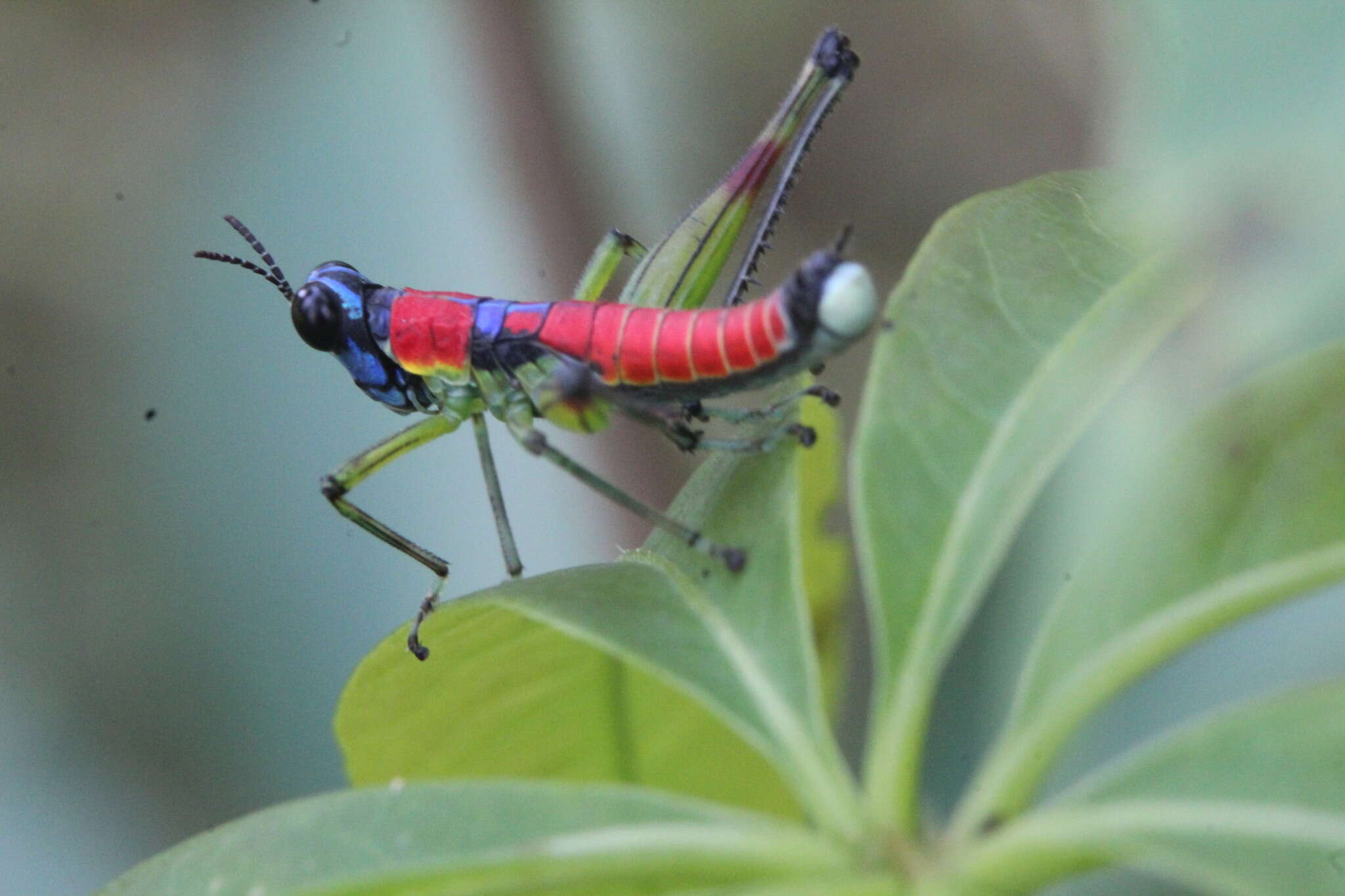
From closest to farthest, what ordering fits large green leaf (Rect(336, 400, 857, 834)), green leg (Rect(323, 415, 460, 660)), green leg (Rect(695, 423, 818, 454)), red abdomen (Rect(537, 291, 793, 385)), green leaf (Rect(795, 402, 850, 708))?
1. large green leaf (Rect(336, 400, 857, 834))
2. green leg (Rect(695, 423, 818, 454))
3. red abdomen (Rect(537, 291, 793, 385))
4. green leaf (Rect(795, 402, 850, 708))
5. green leg (Rect(323, 415, 460, 660))

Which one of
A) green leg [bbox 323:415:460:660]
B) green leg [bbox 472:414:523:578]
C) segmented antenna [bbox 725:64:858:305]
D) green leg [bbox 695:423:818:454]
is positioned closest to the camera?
green leg [bbox 695:423:818:454]

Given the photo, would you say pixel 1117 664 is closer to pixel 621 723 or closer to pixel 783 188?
pixel 621 723

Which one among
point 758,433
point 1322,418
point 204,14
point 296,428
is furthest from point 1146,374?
point 204,14

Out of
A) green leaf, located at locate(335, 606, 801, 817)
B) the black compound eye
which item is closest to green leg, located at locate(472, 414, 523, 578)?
the black compound eye

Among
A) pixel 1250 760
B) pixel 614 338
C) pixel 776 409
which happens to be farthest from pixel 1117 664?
pixel 614 338

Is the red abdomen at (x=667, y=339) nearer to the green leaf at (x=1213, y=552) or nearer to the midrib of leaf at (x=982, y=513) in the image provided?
the midrib of leaf at (x=982, y=513)

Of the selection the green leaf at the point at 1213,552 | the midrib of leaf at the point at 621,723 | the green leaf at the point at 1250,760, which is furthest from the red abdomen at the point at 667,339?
the green leaf at the point at 1250,760

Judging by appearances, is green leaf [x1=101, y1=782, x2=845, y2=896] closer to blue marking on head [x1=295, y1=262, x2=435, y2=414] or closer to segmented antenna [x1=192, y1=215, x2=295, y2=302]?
blue marking on head [x1=295, y1=262, x2=435, y2=414]
